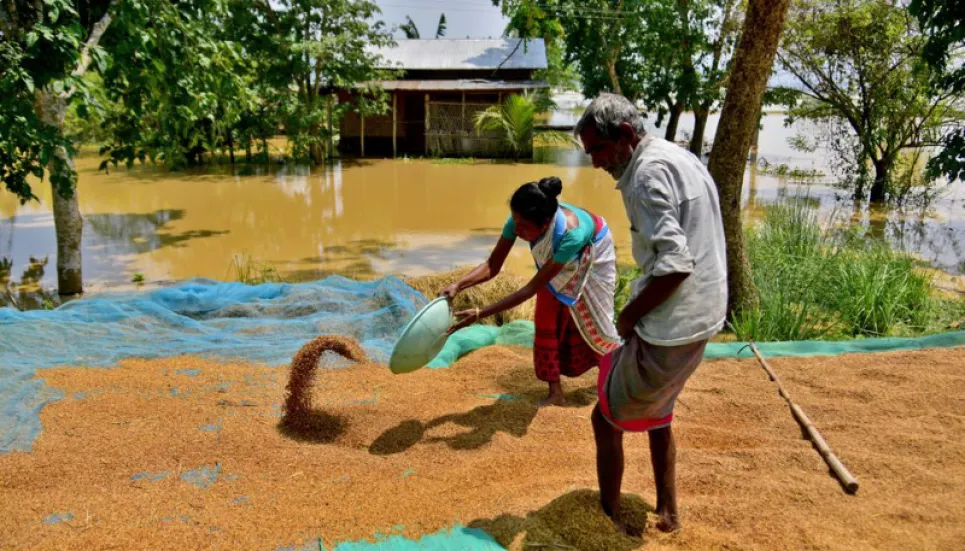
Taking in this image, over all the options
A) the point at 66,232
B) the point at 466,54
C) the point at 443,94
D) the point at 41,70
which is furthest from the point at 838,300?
the point at 466,54

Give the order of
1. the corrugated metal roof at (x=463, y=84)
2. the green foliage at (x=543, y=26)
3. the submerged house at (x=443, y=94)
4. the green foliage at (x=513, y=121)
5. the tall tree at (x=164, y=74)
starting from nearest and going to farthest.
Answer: the tall tree at (x=164, y=74) < the green foliage at (x=543, y=26) < the green foliage at (x=513, y=121) < the corrugated metal roof at (x=463, y=84) < the submerged house at (x=443, y=94)

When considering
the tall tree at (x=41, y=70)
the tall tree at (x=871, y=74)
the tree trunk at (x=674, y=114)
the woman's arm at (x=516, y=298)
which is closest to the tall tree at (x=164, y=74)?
the tall tree at (x=41, y=70)

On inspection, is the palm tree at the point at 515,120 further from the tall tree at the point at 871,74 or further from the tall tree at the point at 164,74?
the tall tree at the point at 164,74

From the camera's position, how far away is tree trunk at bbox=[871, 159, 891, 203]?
41.9 feet

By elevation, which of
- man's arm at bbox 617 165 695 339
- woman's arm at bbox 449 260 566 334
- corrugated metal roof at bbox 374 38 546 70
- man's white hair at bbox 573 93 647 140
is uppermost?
corrugated metal roof at bbox 374 38 546 70

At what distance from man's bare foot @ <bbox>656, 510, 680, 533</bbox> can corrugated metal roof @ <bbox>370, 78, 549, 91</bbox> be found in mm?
17535

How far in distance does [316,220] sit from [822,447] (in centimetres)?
992

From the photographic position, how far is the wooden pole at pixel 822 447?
2.43 m

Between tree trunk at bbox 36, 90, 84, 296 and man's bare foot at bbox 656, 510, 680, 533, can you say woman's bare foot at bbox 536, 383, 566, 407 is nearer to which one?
man's bare foot at bbox 656, 510, 680, 533

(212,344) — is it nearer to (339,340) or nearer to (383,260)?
(339,340)

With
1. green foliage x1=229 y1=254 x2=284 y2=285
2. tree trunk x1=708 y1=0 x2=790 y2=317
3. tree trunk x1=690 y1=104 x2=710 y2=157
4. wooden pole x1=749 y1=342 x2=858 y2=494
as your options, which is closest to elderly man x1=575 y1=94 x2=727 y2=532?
wooden pole x1=749 y1=342 x2=858 y2=494

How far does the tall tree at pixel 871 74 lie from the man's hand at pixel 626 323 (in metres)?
11.4

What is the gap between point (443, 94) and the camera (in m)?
20.3

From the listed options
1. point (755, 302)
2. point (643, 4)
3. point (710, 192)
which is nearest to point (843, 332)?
point (755, 302)
